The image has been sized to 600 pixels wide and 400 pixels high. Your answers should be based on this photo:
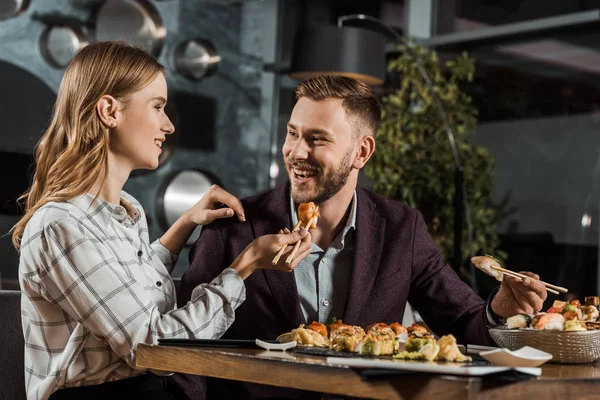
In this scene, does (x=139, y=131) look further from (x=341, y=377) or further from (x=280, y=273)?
(x=341, y=377)

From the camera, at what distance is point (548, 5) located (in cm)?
594

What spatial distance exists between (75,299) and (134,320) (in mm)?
136

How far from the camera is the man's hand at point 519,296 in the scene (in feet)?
6.77

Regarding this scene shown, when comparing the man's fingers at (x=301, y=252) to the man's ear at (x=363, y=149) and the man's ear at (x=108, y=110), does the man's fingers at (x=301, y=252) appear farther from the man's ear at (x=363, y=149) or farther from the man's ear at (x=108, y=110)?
the man's ear at (x=363, y=149)

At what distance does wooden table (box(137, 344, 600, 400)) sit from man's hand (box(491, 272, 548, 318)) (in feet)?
0.86

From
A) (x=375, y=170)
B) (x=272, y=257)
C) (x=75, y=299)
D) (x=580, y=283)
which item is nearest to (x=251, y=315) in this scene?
(x=272, y=257)

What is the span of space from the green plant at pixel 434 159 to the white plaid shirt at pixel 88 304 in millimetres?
3707

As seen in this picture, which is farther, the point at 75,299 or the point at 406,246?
the point at 406,246

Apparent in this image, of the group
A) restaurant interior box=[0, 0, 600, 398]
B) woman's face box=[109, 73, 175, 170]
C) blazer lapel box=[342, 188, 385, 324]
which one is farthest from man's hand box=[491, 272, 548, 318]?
restaurant interior box=[0, 0, 600, 398]

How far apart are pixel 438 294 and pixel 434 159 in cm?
329

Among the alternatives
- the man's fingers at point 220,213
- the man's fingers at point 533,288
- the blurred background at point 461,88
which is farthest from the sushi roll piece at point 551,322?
the blurred background at point 461,88

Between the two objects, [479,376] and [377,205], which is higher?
[377,205]

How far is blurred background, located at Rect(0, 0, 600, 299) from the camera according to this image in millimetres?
5756

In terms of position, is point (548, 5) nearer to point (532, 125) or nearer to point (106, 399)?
point (532, 125)
